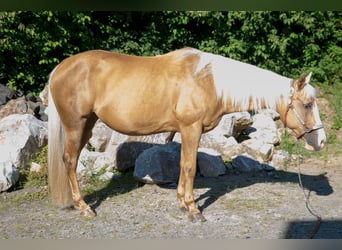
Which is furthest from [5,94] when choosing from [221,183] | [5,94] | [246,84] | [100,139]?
[246,84]

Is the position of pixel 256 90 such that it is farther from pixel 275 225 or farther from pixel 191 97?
pixel 275 225

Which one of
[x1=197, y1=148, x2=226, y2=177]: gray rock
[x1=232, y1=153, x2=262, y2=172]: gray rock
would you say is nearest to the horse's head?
[x1=197, y1=148, x2=226, y2=177]: gray rock

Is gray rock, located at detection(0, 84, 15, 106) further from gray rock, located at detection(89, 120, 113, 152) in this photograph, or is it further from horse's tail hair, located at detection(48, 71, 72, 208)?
horse's tail hair, located at detection(48, 71, 72, 208)

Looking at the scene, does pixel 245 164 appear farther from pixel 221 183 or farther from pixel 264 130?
pixel 264 130

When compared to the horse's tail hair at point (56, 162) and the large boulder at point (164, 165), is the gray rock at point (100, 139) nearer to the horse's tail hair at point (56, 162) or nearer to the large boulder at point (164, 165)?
the large boulder at point (164, 165)

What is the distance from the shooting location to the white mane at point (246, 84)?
12.6ft

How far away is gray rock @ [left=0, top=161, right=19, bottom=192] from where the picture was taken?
4.68m

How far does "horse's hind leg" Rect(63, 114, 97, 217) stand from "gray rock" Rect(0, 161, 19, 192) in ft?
3.60

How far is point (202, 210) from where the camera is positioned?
416 centimetres

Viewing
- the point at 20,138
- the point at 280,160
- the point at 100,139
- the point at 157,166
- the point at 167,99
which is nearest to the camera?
the point at 167,99

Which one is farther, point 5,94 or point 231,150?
point 5,94

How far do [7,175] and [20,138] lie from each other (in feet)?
2.34

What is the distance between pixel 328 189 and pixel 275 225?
1533mm

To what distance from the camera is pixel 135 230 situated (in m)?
3.65
